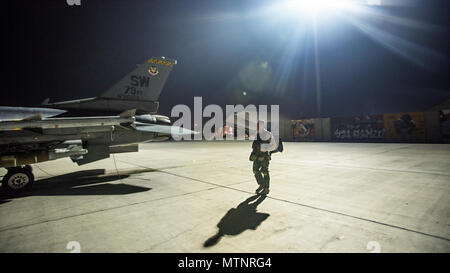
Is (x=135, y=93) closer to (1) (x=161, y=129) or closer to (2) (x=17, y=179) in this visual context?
(1) (x=161, y=129)

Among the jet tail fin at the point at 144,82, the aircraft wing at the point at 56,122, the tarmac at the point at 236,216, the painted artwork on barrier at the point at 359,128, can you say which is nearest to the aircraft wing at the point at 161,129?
the aircraft wing at the point at 56,122

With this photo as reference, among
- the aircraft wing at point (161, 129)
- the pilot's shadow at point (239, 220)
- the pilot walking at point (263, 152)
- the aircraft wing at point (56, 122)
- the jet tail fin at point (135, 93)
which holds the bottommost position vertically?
the pilot's shadow at point (239, 220)

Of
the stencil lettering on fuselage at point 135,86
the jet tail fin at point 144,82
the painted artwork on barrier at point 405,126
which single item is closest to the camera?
the jet tail fin at point 144,82

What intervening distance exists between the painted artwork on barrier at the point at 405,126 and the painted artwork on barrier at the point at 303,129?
326 inches

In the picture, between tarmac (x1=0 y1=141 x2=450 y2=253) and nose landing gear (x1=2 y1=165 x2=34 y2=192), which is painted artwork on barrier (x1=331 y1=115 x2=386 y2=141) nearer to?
tarmac (x1=0 y1=141 x2=450 y2=253)

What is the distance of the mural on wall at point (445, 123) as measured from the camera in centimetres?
1872

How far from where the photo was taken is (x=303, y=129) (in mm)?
29469

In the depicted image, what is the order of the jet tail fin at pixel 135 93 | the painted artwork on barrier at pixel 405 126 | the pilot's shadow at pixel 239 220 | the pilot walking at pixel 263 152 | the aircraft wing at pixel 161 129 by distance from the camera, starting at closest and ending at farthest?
1. the pilot's shadow at pixel 239 220
2. the pilot walking at pixel 263 152
3. the aircraft wing at pixel 161 129
4. the jet tail fin at pixel 135 93
5. the painted artwork on barrier at pixel 405 126

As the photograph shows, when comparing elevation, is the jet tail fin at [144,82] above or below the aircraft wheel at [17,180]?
above

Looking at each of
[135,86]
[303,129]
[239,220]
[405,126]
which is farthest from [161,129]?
[303,129]

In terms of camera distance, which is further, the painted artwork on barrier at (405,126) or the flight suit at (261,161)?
the painted artwork on barrier at (405,126)

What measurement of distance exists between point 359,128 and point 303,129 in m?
6.80

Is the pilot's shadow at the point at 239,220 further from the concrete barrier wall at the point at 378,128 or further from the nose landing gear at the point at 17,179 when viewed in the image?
the concrete barrier wall at the point at 378,128
